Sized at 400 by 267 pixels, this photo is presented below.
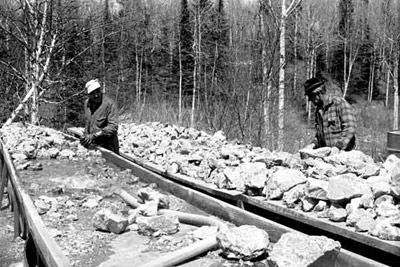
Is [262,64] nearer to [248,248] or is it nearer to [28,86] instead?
[28,86]

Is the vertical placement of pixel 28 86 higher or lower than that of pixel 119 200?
higher

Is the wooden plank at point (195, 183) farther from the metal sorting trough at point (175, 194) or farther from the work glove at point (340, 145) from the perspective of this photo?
the work glove at point (340, 145)

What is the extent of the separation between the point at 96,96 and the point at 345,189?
4098 mm

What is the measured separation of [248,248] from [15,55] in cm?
1862

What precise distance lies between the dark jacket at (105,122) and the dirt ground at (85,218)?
1.68 feet

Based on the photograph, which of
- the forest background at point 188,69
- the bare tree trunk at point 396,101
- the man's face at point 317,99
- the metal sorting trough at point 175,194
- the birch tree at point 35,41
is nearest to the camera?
the metal sorting trough at point 175,194

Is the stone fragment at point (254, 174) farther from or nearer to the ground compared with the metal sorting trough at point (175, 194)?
farther from the ground

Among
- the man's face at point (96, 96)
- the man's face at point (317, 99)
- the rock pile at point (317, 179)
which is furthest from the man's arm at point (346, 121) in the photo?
the man's face at point (96, 96)

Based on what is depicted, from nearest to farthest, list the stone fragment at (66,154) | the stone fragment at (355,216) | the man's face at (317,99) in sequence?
1. the stone fragment at (355,216)
2. the man's face at (317,99)
3. the stone fragment at (66,154)

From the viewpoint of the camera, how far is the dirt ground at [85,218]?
8.36ft

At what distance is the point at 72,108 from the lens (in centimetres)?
2094

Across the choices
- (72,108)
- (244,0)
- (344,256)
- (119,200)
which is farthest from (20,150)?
(244,0)

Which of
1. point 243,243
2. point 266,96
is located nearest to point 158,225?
point 243,243

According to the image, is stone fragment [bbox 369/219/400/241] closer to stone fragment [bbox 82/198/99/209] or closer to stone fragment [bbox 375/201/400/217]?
stone fragment [bbox 375/201/400/217]
